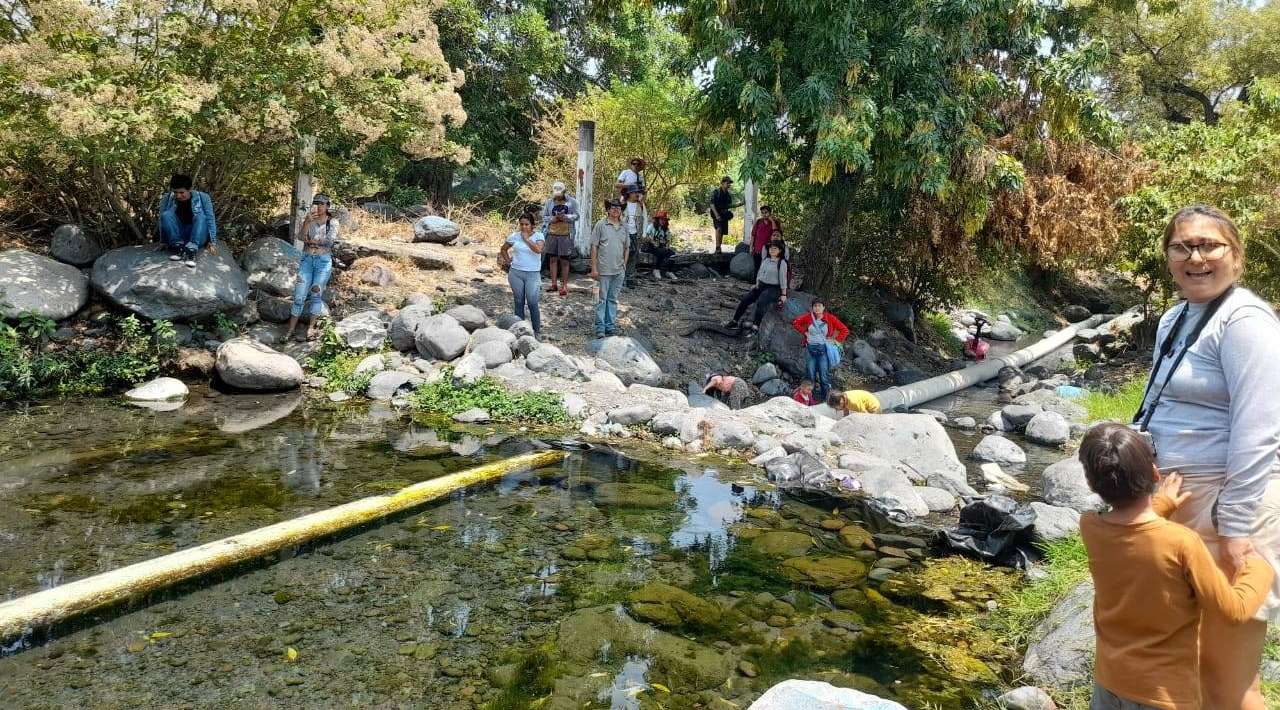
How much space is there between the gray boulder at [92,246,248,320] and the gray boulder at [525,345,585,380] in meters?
3.78

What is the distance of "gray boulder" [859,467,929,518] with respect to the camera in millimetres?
6629

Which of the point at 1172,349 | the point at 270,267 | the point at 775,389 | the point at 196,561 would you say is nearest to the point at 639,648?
the point at 196,561

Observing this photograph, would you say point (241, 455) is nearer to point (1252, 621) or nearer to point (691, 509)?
point (691, 509)

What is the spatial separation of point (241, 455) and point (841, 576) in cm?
505

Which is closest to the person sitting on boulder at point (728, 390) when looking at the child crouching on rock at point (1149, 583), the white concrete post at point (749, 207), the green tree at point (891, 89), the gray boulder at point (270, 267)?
the green tree at point (891, 89)

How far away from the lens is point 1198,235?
2.43 meters

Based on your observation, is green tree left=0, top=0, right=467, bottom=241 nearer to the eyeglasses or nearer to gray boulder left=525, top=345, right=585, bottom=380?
gray boulder left=525, top=345, right=585, bottom=380

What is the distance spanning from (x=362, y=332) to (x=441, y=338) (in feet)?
3.88

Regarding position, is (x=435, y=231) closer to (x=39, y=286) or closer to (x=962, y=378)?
(x=39, y=286)

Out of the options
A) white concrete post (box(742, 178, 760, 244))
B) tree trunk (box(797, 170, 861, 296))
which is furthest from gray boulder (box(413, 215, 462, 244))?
tree trunk (box(797, 170, 861, 296))

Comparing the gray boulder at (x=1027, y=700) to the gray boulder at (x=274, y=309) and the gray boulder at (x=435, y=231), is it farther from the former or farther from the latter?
the gray boulder at (x=435, y=231)

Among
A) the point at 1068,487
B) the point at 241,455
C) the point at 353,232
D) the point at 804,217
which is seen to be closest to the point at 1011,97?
the point at 804,217

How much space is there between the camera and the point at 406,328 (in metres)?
10.1

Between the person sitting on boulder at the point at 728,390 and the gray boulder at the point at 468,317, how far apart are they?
121 inches
